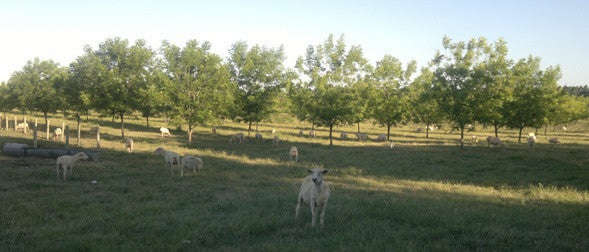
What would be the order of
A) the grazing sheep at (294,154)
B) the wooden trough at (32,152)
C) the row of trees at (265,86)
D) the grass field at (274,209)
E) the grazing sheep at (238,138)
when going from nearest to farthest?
the grass field at (274,209), the wooden trough at (32,152), the grazing sheep at (294,154), the row of trees at (265,86), the grazing sheep at (238,138)

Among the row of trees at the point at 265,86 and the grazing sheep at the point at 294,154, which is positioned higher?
the row of trees at the point at 265,86

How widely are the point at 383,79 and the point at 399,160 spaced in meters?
24.1

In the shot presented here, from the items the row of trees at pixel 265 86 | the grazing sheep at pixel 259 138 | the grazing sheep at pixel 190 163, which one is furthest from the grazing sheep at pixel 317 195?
the grazing sheep at pixel 259 138

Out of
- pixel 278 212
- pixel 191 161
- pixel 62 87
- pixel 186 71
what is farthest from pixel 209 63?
pixel 278 212

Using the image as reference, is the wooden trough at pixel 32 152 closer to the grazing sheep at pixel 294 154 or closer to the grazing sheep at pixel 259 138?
the grazing sheep at pixel 294 154

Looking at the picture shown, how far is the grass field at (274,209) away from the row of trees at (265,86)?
1336 cm

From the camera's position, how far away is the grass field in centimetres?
882

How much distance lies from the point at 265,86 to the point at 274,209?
3250 centimetres

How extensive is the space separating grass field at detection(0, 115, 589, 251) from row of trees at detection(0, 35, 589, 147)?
13355mm

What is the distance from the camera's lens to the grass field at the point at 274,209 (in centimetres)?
882

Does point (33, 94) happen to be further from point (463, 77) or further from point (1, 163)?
point (463, 77)

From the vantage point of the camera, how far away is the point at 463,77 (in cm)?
3575

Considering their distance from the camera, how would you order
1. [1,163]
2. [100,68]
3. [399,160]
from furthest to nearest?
[100,68], [399,160], [1,163]

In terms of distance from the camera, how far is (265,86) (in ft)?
144
